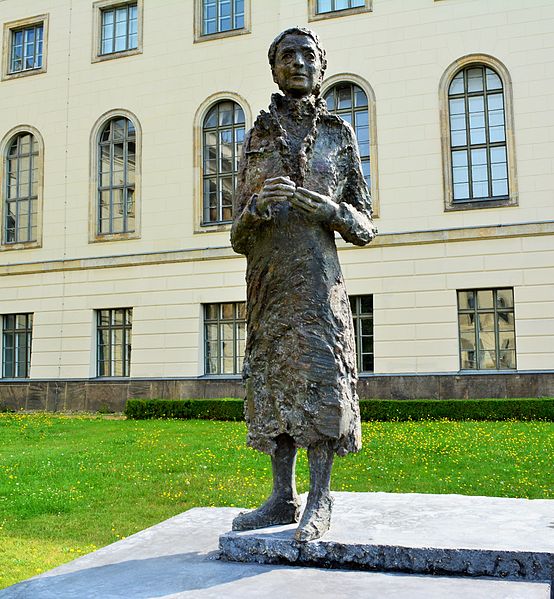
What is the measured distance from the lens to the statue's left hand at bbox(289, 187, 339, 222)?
402 centimetres

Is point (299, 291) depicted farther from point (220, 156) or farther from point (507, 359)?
point (220, 156)

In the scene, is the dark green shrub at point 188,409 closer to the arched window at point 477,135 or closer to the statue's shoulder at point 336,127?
the arched window at point 477,135

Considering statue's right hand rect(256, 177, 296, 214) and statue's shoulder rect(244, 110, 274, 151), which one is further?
statue's shoulder rect(244, 110, 274, 151)

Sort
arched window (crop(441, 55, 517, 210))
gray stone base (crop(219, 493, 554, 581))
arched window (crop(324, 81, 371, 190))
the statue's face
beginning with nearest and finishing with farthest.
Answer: gray stone base (crop(219, 493, 554, 581)) → the statue's face → arched window (crop(441, 55, 517, 210)) → arched window (crop(324, 81, 371, 190))

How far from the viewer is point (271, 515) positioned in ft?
13.7

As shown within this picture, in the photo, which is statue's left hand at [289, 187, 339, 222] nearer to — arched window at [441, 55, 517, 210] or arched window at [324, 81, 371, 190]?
arched window at [441, 55, 517, 210]

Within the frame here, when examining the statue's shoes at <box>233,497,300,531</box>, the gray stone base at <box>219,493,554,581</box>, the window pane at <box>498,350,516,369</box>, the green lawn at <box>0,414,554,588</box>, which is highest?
the window pane at <box>498,350,516,369</box>

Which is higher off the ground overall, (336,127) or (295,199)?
(336,127)

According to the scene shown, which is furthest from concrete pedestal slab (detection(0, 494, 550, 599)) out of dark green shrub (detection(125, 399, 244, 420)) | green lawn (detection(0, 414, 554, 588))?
dark green shrub (detection(125, 399, 244, 420))

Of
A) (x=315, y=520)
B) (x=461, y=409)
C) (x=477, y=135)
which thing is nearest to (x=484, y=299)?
(x=461, y=409)

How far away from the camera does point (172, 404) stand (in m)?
Answer: 20.3

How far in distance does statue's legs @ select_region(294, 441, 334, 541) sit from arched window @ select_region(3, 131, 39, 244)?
2402 cm

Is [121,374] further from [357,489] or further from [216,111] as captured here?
[357,489]

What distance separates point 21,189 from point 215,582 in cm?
2546
